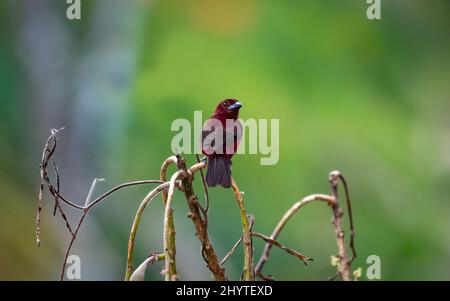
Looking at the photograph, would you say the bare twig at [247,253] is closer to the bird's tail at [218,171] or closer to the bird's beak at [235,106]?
the bird's tail at [218,171]

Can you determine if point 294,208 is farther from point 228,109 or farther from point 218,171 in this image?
point 228,109

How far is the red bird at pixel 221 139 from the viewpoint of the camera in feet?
10.0

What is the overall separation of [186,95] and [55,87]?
1.22 metres

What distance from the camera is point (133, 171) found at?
6.95m

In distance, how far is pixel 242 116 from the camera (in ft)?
23.3

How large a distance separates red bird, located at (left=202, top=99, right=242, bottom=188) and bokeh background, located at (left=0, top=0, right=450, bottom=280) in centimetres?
283

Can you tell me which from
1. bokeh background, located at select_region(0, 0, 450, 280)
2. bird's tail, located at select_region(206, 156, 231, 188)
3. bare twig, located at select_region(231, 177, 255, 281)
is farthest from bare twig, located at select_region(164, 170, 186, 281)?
bokeh background, located at select_region(0, 0, 450, 280)

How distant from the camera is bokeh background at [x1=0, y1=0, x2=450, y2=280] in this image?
6.65m

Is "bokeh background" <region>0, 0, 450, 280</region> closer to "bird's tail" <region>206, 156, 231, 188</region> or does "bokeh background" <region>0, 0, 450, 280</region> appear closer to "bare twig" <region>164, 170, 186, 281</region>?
"bird's tail" <region>206, 156, 231, 188</region>

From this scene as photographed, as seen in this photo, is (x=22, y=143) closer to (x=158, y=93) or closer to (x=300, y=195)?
(x=158, y=93)

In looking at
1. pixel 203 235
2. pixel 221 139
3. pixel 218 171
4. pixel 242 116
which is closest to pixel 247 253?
pixel 203 235

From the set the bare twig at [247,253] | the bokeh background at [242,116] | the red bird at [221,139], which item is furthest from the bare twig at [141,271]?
the bokeh background at [242,116]
